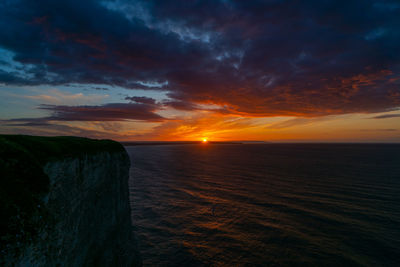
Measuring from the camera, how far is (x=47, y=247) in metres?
6.52

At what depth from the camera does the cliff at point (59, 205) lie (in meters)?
5.30

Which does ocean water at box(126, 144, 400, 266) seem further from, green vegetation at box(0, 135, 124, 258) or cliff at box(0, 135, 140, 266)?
green vegetation at box(0, 135, 124, 258)

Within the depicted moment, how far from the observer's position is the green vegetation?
4898 mm

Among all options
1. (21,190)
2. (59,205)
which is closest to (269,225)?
(59,205)

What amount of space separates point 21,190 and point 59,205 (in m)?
2.45

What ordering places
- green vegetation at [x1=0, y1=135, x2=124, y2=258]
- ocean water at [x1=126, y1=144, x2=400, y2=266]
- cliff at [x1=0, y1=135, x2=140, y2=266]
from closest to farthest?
green vegetation at [x1=0, y1=135, x2=124, y2=258]
cliff at [x1=0, y1=135, x2=140, y2=266]
ocean water at [x1=126, y1=144, x2=400, y2=266]

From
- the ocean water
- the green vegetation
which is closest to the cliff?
the green vegetation

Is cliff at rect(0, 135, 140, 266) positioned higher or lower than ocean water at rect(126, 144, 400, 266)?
higher

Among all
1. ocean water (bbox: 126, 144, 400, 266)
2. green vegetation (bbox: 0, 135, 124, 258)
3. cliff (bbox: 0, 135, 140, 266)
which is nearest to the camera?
green vegetation (bbox: 0, 135, 124, 258)

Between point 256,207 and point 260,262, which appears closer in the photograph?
point 260,262

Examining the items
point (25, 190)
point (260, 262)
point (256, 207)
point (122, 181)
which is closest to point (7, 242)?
point (25, 190)

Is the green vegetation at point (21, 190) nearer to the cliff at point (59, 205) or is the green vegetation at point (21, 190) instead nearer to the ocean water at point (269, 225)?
the cliff at point (59, 205)

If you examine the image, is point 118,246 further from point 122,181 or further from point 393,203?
point 393,203

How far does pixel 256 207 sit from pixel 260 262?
12.5 m
